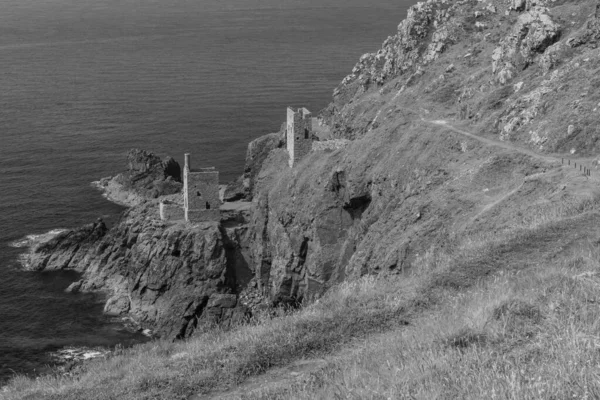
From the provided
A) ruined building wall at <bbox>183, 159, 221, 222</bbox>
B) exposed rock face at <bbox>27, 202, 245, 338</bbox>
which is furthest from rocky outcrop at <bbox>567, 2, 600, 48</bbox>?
exposed rock face at <bbox>27, 202, 245, 338</bbox>

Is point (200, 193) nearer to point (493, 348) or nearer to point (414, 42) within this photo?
point (414, 42)

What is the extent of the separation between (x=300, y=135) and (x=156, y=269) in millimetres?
18566

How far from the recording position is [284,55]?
183 meters

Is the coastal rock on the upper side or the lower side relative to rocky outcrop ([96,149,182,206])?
lower

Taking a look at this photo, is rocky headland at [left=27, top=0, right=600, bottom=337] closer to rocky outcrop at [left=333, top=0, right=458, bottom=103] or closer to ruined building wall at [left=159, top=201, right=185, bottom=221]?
rocky outcrop at [left=333, top=0, right=458, bottom=103]

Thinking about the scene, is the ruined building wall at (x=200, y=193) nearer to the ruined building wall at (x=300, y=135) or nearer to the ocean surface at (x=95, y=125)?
the ruined building wall at (x=300, y=135)

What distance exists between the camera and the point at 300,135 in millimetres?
64688

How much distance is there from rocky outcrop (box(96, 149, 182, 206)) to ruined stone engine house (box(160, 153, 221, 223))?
17876 millimetres

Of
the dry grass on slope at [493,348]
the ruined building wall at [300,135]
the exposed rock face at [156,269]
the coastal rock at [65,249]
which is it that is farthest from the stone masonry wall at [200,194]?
the dry grass on slope at [493,348]

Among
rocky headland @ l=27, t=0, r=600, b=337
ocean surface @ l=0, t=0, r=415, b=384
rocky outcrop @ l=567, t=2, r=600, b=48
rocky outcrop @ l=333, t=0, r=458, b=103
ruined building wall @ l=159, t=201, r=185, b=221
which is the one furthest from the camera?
rocky outcrop @ l=333, t=0, r=458, b=103

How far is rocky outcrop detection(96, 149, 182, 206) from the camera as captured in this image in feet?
275

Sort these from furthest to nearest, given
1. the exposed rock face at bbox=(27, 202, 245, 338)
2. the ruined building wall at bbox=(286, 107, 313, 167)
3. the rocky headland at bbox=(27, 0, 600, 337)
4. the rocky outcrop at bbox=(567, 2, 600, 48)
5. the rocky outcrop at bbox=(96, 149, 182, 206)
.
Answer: the rocky outcrop at bbox=(96, 149, 182, 206) → the ruined building wall at bbox=(286, 107, 313, 167) → the exposed rock face at bbox=(27, 202, 245, 338) → the rocky outcrop at bbox=(567, 2, 600, 48) → the rocky headland at bbox=(27, 0, 600, 337)

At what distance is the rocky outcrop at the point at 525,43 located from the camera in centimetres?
5303

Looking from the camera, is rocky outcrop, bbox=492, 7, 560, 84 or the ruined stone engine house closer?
rocky outcrop, bbox=492, 7, 560, 84
